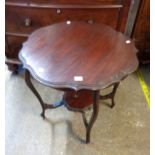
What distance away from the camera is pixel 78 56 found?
1146 millimetres

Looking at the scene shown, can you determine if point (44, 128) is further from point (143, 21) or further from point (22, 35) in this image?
point (143, 21)

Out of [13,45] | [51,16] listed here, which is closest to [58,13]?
[51,16]

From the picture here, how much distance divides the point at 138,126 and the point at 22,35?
1.28 meters

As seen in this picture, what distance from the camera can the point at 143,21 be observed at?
1.72m

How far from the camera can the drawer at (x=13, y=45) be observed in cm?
173

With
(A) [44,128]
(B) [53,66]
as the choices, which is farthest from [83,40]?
(A) [44,128]

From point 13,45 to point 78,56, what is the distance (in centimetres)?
90

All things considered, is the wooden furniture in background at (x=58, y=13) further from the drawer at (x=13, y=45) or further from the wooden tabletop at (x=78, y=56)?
the wooden tabletop at (x=78, y=56)

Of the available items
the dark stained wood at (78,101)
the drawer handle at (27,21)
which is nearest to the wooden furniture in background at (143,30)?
the dark stained wood at (78,101)

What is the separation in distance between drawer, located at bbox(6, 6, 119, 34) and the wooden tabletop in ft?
0.66

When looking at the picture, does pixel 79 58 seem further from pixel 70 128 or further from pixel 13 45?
pixel 13 45

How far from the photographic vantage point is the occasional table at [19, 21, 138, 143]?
3.34 ft
